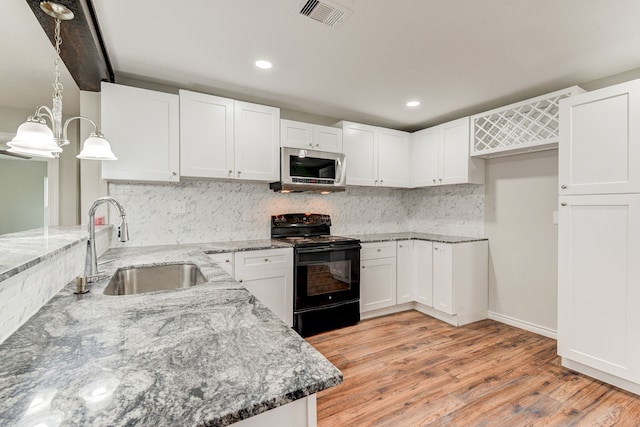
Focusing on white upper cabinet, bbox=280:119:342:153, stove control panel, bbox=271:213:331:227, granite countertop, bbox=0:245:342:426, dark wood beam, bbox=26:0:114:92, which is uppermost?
dark wood beam, bbox=26:0:114:92

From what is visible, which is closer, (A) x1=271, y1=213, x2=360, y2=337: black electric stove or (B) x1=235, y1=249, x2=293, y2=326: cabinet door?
(B) x1=235, y1=249, x2=293, y2=326: cabinet door

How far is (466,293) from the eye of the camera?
3346 millimetres

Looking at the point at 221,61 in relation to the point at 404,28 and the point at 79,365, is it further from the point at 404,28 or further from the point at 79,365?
the point at 79,365

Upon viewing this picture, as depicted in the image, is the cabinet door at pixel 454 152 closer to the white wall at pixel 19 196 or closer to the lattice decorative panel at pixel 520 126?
the lattice decorative panel at pixel 520 126

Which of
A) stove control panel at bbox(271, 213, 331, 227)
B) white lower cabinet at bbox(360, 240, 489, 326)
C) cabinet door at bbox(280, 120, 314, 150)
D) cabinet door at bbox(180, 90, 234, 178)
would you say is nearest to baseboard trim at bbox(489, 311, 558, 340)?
white lower cabinet at bbox(360, 240, 489, 326)

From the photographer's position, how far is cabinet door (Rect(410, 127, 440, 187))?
3765mm

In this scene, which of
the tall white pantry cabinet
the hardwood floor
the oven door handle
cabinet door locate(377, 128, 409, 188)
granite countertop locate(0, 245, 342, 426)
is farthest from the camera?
cabinet door locate(377, 128, 409, 188)

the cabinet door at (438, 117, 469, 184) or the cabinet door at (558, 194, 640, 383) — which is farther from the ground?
the cabinet door at (438, 117, 469, 184)

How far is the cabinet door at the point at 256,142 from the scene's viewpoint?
9.66ft

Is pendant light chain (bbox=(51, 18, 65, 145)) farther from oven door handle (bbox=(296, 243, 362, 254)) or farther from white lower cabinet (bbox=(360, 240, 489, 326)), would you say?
white lower cabinet (bbox=(360, 240, 489, 326))

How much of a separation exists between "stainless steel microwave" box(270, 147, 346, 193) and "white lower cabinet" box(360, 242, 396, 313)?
2.71 ft

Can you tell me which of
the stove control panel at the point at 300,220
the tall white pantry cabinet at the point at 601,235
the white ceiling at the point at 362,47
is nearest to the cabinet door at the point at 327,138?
the white ceiling at the point at 362,47

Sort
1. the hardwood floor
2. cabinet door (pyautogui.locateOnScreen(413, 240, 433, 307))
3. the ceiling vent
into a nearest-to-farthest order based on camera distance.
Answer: the ceiling vent
the hardwood floor
cabinet door (pyautogui.locateOnScreen(413, 240, 433, 307))

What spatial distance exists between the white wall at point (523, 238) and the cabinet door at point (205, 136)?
2984 millimetres
